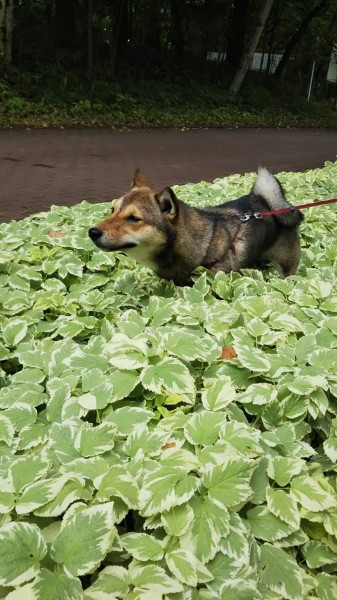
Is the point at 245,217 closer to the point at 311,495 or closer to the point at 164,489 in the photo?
the point at 311,495

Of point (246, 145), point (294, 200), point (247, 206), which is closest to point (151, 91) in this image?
point (246, 145)

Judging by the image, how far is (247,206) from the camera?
14.0ft

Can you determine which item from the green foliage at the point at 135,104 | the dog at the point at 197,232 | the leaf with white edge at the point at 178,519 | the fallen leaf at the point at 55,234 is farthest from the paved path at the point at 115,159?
the leaf with white edge at the point at 178,519

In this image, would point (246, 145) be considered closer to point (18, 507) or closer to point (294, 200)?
point (294, 200)

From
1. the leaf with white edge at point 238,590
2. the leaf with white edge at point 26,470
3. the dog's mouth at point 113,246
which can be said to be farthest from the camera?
the dog's mouth at point 113,246

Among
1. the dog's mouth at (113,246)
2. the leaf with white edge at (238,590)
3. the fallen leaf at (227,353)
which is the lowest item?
the leaf with white edge at (238,590)

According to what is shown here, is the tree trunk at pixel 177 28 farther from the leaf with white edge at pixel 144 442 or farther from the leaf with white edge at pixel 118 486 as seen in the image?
the leaf with white edge at pixel 118 486

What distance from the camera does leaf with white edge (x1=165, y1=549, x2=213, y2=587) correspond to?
1.41 metres

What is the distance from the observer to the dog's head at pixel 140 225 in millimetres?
3242

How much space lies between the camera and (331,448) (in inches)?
76.7

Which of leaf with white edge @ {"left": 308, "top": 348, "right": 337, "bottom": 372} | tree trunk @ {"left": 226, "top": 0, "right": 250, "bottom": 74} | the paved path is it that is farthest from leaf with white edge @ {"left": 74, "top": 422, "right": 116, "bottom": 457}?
tree trunk @ {"left": 226, "top": 0, "right": 250, "bottom": 74}

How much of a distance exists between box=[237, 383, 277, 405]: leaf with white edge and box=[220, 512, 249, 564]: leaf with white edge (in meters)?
0.59

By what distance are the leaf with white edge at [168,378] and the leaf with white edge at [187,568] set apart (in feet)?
2.36

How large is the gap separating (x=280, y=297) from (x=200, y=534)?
2069mm
